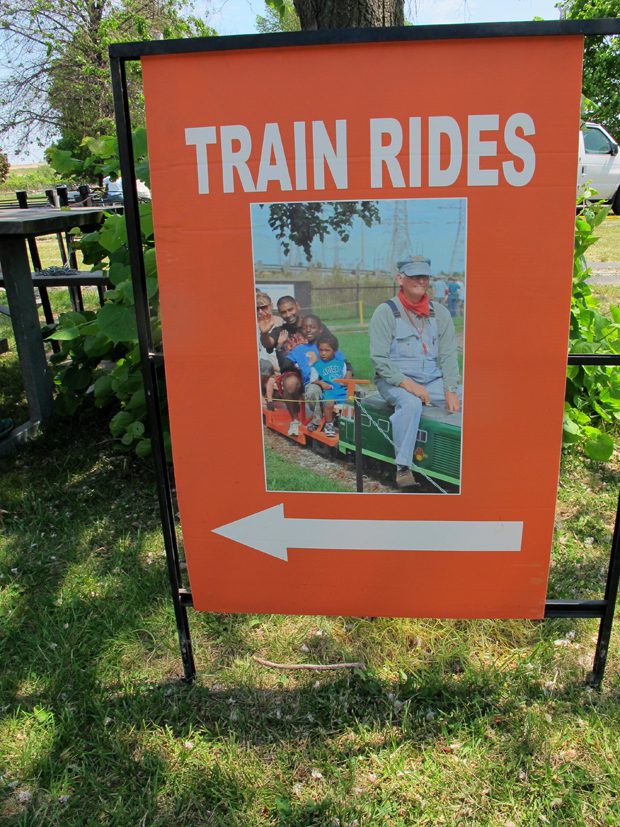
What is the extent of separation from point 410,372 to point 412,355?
0.05 m

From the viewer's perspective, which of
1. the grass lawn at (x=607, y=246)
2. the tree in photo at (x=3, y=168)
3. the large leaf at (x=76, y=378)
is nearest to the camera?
the large leaf at (x=76, y=378)

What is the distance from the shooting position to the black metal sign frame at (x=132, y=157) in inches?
61.5

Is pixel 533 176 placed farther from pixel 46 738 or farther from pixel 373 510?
pixel 46 738

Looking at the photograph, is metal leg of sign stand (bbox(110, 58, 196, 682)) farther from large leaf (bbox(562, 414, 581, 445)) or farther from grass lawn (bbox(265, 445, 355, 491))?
large leaf (bbox(562, 414, 581, 445))

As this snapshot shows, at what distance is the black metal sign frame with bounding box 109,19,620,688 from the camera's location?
1.56m

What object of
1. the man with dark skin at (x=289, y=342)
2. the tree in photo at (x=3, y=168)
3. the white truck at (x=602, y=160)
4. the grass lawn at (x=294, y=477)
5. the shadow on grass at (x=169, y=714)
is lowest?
the shadow on grass at (x=169, y=714)

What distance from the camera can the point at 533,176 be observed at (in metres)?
1.65

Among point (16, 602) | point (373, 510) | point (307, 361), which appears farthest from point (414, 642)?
point (16, 602)

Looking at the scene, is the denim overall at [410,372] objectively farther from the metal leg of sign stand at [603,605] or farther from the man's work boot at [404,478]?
the metal leg of sign stand at [603,605]

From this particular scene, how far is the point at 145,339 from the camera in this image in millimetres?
1955

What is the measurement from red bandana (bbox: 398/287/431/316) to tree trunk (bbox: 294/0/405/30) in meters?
1.96

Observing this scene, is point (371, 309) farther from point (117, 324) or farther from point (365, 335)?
point (117, 324)

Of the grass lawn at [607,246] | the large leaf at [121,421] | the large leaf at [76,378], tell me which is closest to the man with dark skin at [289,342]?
the large leaf at [121,421]

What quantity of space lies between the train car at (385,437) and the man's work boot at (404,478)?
0.07 ft
